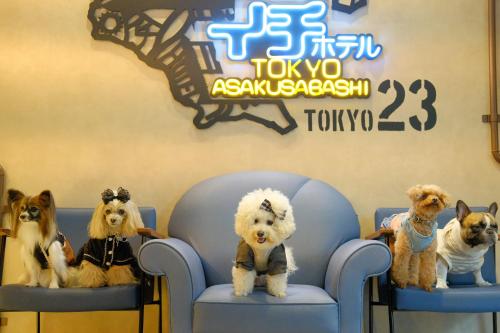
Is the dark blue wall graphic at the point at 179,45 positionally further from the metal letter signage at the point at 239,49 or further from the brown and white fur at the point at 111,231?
the brown and white fur at the point at 111,231

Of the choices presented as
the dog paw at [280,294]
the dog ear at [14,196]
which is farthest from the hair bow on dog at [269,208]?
the dog ear at [14,196]

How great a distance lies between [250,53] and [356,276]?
1.82m

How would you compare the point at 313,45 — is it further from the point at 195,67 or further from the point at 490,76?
the point at 490,76

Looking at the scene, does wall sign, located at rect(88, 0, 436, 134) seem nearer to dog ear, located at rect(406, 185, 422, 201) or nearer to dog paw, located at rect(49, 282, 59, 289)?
dog ear, located at rect(406, 185, 422, 201)

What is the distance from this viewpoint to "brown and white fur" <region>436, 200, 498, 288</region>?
2.97 m

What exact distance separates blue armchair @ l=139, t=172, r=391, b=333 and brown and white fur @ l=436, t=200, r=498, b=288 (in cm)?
53

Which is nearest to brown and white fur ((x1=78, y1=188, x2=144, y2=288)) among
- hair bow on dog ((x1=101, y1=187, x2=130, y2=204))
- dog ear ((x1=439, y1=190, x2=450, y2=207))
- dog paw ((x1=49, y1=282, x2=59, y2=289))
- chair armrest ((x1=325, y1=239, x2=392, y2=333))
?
hair bow on dog ((x1=101, y1=187, x2=130, y2=204))

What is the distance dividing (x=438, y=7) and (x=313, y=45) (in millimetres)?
923

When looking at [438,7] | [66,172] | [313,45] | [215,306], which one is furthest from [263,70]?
[215,306]

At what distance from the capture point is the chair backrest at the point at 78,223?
3.38 metres

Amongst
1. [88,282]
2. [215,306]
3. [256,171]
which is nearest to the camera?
[215,306]

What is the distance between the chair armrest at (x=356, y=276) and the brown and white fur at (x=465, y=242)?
0.61 metres

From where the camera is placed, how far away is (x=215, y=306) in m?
2.52

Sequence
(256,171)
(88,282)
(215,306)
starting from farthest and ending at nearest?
(256,171) < (88,282) < (215,306)
